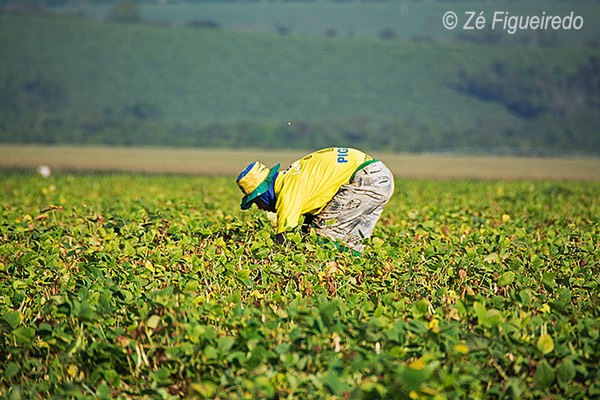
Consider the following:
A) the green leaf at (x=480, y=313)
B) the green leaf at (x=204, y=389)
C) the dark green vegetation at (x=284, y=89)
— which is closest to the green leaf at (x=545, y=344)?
the green leaf at (x=480, y=313)

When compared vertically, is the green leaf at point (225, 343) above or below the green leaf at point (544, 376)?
below

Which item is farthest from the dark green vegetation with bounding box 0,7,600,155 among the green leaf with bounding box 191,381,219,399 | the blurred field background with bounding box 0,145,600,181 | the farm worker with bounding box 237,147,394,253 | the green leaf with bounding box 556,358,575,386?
the green leaf with bounding box 191,381,219,399

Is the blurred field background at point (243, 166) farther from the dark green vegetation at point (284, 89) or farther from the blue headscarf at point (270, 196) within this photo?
the dark green vegetation at point (284, 89)

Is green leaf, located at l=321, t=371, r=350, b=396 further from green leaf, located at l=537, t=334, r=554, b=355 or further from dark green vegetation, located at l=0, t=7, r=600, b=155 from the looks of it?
dark green vegetation, located at l=0, t=7, r=600, b=155

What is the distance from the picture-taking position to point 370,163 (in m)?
7.92

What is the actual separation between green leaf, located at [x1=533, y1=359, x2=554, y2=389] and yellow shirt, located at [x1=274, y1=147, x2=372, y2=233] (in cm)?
298

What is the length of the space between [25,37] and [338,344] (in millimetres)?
107210

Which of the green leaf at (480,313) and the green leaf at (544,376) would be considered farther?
the green leaf at (480,313)

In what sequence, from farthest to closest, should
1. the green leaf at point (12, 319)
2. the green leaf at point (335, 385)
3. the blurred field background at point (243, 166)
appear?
1. the blurred field background at point (243, 166)
2. the green leaf at point (12, 319)
3. the green leaf at point (335, 385)

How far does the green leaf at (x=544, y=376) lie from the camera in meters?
4.38

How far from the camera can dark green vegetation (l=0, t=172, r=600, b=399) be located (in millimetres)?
4477

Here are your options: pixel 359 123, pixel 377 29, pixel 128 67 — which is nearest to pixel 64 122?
pixel 128 67

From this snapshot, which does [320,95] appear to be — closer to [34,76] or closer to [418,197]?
[34,76]

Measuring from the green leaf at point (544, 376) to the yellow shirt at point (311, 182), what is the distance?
9.78 feet
